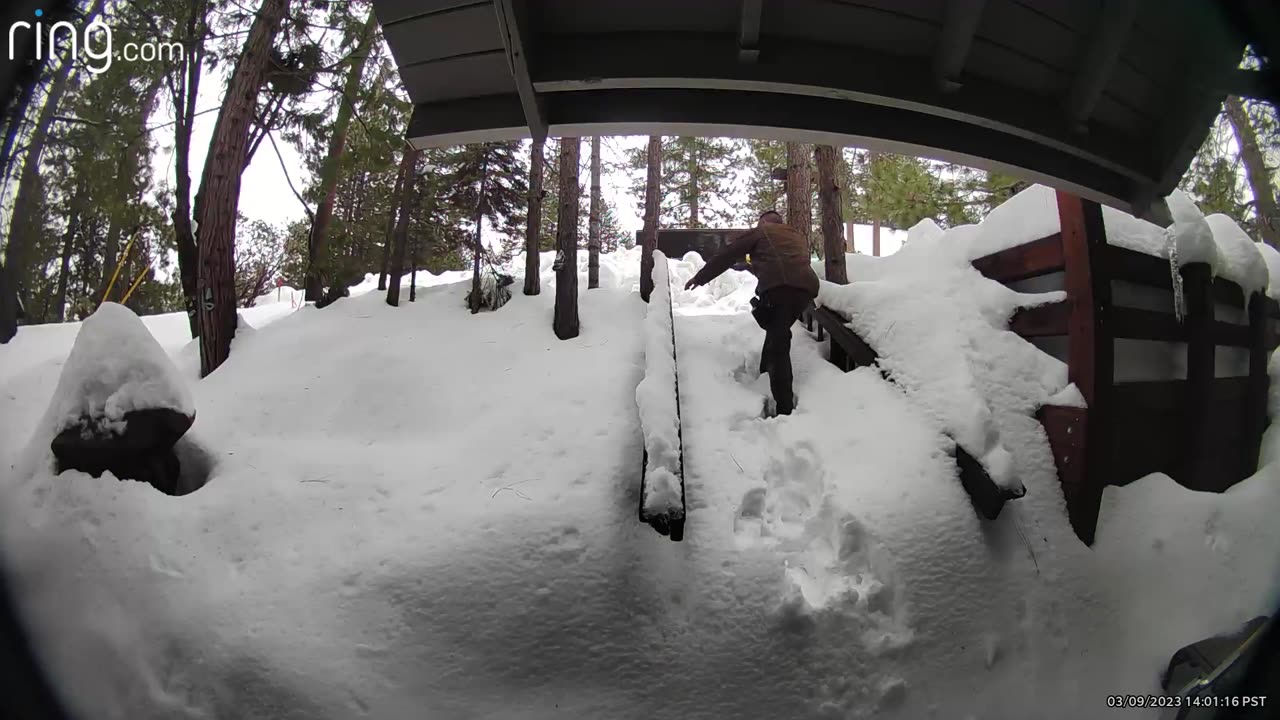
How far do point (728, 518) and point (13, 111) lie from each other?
13.3 feet

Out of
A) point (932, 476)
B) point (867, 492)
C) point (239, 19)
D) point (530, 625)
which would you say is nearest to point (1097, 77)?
point (932, 476)

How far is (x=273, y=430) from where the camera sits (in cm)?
348

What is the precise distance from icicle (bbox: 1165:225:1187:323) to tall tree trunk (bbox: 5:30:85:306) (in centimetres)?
651

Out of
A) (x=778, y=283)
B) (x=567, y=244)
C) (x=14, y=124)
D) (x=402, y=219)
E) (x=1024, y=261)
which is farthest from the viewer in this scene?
(x=402, y=219)

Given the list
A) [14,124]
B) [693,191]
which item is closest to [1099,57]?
[14,124]

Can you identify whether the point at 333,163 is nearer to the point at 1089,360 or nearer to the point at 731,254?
the point at 731,254

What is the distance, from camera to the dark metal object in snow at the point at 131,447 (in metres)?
2.46

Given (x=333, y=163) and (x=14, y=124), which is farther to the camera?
(x=333, y=163)

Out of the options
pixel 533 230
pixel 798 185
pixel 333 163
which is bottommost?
pixel 533 230

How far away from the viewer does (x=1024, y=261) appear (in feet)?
11.7

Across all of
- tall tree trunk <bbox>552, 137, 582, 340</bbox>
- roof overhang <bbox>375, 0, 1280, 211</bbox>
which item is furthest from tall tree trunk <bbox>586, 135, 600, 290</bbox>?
roof overhang <bbox>375, 0, 1280, 211</bbox>

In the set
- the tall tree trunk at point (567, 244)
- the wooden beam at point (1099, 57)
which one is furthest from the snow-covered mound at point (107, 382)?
the wooden beam at point (1099, 57)

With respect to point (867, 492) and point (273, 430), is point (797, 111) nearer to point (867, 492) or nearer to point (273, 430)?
point (867, 492)

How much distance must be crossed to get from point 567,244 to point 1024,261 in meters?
4.98
